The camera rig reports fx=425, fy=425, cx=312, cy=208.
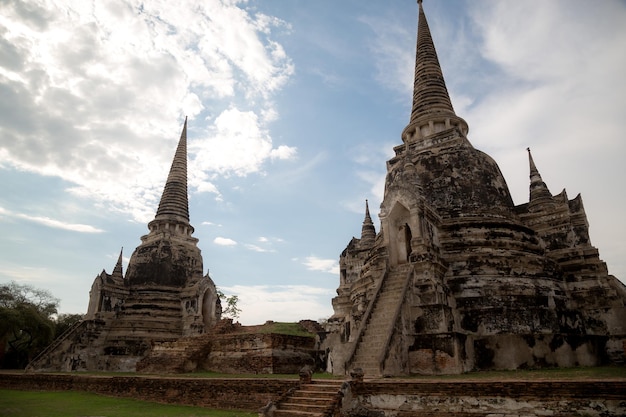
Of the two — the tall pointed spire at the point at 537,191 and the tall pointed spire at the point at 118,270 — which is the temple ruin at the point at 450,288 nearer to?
the tall pointed spire at the point at 537,191

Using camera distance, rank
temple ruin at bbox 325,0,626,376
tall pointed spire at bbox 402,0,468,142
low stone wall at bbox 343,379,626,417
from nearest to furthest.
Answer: low stone wall at bbox 343,379,626,417 → temple ruin at bbox 325,0,626,376 → tall pointed spire at bbox 402,0,468,142

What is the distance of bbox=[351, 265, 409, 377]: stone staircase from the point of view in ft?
39.5

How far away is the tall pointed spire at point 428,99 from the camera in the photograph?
838 inches

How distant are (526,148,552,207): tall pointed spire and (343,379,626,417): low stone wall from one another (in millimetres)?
12198

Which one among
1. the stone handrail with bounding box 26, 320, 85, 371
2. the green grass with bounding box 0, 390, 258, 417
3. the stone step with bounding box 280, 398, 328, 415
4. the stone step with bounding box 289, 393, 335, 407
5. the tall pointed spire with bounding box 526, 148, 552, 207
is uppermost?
the tall pointed spire with bounding box 526, 148, 552, 207

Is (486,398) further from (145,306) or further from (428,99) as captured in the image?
(145,306)

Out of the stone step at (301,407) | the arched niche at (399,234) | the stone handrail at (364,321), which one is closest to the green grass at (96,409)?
the stone step at (301,407)

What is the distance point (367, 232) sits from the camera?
30469mm

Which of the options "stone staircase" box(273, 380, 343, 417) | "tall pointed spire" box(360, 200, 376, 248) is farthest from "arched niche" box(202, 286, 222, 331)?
"stone staircase" box(273, 380, 343, 417)

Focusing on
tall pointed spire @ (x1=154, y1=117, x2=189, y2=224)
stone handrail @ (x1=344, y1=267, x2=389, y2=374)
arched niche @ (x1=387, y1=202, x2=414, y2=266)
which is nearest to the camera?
stone handrail @ (x1=344, y1=267, x2=389, y2=374)

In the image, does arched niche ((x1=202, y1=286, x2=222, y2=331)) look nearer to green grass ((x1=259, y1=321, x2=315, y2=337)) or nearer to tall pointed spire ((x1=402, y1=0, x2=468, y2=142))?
green grass ((x1=259, y1=321, x2=315, y2=337))

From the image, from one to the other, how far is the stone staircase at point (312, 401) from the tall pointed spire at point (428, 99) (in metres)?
14.1

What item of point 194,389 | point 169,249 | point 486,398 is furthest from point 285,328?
point 486,398

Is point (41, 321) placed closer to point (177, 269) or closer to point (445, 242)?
point (177, 269)
